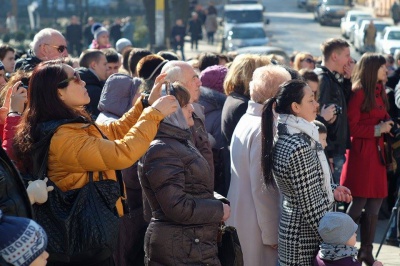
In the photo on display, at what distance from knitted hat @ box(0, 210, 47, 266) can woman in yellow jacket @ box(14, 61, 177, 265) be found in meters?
1.51

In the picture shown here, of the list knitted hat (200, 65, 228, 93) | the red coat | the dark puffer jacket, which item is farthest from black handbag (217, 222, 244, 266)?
the red coat

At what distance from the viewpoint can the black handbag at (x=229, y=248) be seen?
583cm

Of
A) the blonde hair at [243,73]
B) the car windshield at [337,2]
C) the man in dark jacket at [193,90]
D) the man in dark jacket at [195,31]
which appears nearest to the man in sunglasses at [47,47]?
the blonde hair at [243,73]

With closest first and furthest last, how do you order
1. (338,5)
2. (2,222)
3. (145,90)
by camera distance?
(2,222), (145,90), (338,5)

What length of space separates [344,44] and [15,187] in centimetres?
561

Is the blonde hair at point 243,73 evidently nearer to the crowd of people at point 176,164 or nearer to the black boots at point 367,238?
the crowd of people at point 176,164

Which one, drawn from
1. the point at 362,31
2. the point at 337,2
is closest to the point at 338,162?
the point at 362,31

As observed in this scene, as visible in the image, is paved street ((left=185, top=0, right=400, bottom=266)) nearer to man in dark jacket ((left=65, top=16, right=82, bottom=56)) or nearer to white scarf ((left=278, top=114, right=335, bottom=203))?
man in dark jacket ((left=65, top=16, right=82, bottom=56))

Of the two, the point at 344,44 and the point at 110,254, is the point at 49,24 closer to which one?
the point at 344,44

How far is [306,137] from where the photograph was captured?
6137 mm

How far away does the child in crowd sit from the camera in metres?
5.68

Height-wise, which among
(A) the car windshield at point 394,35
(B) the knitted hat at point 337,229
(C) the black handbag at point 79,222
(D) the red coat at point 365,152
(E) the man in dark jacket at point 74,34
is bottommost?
(A) the car windshield at point 394,35

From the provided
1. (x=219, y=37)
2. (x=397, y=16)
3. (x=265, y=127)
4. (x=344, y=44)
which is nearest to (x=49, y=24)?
(x=219, y=37)

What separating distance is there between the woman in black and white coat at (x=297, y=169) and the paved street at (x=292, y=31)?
31772 mm
